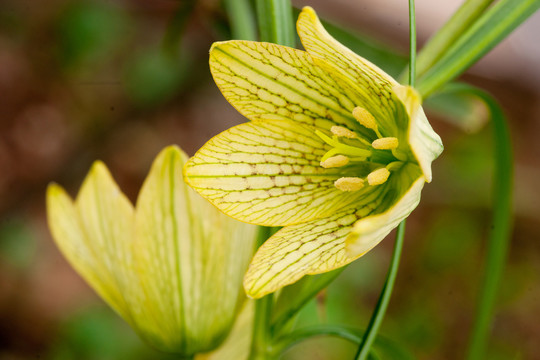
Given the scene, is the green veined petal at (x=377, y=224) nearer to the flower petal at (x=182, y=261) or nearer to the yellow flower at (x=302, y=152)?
the yellow flower at (x=302, y=152)

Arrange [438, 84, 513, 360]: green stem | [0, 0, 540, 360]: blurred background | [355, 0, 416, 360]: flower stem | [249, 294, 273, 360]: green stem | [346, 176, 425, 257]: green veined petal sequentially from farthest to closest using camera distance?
[0, 0, 540, 360]: blurred background < [438, 84, 513, 360]: green stem < [249, 294, 273, 360]: green stem < [355, 0, 416, 360]: flower stem < [346, 176, 425, 257]: green veined petal

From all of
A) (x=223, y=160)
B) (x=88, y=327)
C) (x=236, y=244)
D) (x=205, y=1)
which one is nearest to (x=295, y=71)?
(x=223, y=160)

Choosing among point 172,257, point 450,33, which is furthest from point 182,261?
point 450,33

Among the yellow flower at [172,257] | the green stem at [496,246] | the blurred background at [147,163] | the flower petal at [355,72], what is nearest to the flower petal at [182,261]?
the yellow flower at [172,257]

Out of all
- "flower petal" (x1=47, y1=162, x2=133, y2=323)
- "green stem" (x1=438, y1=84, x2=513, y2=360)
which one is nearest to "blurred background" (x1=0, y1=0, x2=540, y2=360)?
"green stem" (x1=438, y1=84, x2=513, y2=360)

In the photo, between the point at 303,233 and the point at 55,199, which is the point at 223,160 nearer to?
the point at 303,233

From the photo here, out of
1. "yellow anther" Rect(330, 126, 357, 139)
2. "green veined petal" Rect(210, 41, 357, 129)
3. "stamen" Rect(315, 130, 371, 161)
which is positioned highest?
"green veined petal" Rect(210, 41, 357, 129)

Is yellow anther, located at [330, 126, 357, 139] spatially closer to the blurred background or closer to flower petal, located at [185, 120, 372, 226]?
flower petal, located at [185, 120, 372, 226]
